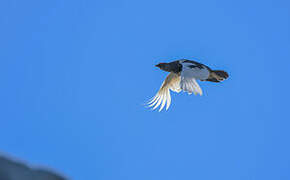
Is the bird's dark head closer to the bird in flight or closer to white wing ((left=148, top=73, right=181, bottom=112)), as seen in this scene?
the bird in flight

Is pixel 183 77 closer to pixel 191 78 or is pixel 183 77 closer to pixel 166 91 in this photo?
pixel 191 78

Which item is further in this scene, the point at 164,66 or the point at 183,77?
the point at 164,66

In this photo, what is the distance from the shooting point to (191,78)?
641 inches

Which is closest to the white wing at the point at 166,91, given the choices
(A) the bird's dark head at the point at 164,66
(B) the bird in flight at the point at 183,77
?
(B) the bird in flight at the point at 183,77

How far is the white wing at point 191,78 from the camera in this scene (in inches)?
622

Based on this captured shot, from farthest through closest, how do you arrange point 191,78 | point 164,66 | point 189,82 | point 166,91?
point 166,91, point 164,66, point 191,78, point 189,82

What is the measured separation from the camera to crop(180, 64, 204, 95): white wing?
622 inches

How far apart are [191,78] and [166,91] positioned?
3715 mm

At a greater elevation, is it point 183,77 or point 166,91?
point 166,91

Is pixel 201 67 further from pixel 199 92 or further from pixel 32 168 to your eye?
pixel 32 168

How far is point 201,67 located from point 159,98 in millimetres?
3147

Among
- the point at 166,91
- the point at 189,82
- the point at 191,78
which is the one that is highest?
the point at 166,91

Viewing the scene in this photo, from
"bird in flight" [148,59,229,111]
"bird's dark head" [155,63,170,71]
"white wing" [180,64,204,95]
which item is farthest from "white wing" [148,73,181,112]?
"white wing" [180,64,204,95]

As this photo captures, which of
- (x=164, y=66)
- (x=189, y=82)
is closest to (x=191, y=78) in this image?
(x=189, y=82)
